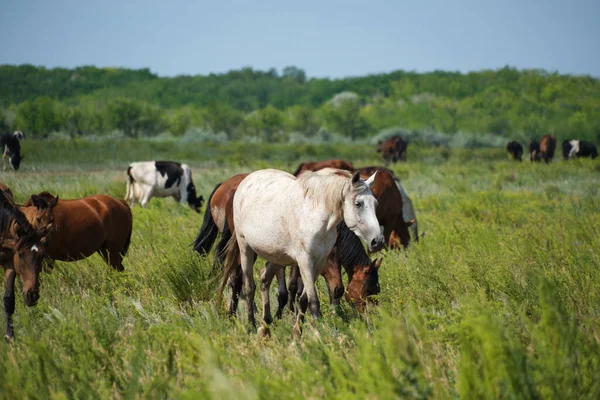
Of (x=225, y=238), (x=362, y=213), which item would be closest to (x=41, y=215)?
(x=225, y=238)

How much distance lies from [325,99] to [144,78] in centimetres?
4586

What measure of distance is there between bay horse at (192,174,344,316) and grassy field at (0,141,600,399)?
255mm

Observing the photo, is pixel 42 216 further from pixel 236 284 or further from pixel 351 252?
pixel 351 252

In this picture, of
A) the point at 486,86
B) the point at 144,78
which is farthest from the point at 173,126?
the point at 144,78

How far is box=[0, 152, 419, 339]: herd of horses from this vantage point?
526cm

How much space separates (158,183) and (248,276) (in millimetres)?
11849

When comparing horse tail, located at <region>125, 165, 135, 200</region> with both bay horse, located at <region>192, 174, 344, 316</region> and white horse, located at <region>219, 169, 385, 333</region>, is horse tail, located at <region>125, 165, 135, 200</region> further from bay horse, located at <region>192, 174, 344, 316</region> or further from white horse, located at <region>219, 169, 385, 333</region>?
white horse, located at <region>219, 169, 385, 333</region>

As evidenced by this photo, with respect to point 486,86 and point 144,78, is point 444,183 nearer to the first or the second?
point 486,86

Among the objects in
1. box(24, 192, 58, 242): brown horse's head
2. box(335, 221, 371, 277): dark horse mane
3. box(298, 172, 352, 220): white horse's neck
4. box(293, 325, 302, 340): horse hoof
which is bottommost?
box(293, 325, 302, 340): horse hoof

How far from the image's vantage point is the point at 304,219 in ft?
17.4

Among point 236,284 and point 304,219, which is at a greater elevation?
point 304,219

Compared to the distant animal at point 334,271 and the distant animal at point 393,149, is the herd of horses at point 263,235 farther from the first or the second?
the distant animal at point 393,149

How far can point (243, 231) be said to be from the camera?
5.91 meters

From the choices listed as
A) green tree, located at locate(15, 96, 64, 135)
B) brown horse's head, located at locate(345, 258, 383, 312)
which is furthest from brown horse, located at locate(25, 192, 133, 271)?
green tree, located at locate(15, 96, 64, 135)
